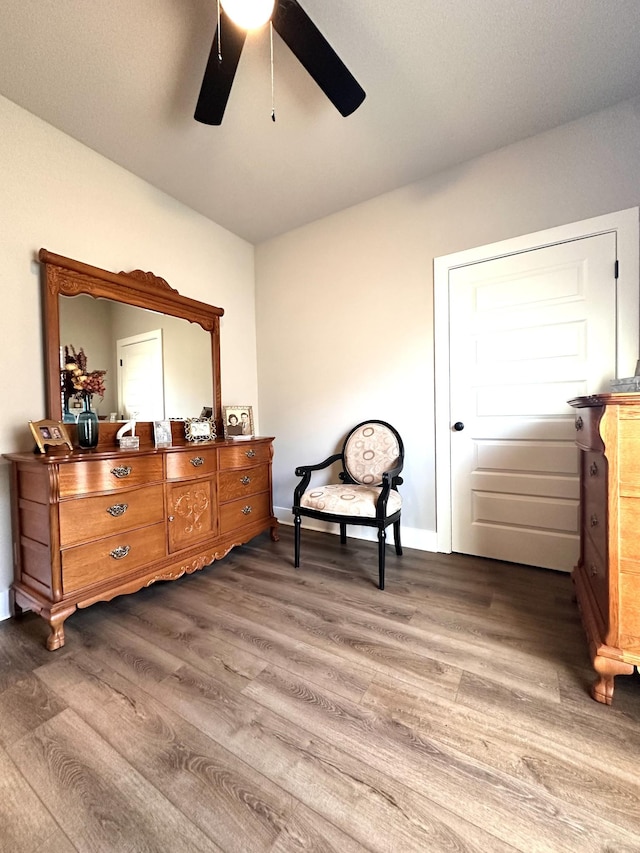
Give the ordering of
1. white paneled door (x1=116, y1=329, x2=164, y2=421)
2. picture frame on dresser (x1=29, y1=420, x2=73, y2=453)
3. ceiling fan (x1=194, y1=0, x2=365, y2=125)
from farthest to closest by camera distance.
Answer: white paneled door (x1=116, y1=329, x2=164, y2=421) → picture frame on dresser (x1=29, y1=420, x2=73, y2=453) → ceiling fan (x1=194, y1=0, x2=365, y2=125)

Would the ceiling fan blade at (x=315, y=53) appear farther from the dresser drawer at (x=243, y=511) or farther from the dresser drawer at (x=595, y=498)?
the dresser drawer at (x=243, y=511)

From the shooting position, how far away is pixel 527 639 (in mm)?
1449

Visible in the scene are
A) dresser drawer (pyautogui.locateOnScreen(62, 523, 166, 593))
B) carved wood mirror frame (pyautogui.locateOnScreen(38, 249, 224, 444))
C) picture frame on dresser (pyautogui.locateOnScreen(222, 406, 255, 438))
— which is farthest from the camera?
picture frame on dresser (pyautogui.locateOnScreen(222, 406, 255, 438))

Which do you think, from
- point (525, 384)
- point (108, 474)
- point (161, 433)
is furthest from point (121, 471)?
point (525, 384)

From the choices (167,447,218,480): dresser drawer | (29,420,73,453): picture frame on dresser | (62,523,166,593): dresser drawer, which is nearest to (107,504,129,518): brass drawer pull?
(62,523,166,593): dresser drawer

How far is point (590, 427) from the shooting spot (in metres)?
1.25

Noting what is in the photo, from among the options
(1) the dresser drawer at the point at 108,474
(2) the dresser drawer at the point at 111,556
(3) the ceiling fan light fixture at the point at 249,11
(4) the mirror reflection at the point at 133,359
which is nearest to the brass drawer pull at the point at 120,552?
(2) the dresser drawer at the point at 111,556

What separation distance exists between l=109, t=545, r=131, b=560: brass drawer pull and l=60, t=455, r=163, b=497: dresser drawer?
31cm

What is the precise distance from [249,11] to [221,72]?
9.8 inches

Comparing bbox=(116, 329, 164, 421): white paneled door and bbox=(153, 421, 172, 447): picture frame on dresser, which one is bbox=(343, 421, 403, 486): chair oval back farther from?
bbox=(116, 329, 164, 421): white paneled door

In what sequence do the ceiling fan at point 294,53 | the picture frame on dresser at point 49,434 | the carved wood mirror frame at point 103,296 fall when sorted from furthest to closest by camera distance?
the carved wood mirror frame at point 103,296
the picture frame on dresser at point 49,434
the ceiling fan at point 294,53

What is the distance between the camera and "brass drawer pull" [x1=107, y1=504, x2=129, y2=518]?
1.63m

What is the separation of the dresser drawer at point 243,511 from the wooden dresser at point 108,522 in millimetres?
24

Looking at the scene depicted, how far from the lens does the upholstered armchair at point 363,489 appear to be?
6.52ft
